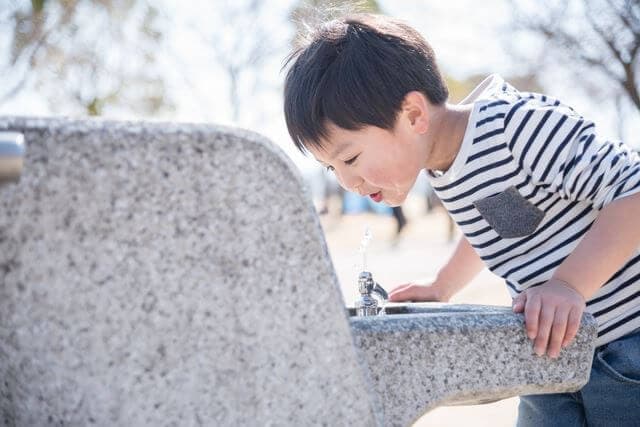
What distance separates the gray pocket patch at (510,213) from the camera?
1.78 m

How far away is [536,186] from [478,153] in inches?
6.2

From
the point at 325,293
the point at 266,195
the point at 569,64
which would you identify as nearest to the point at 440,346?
the point at 325,293

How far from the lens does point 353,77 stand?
5.98 feet

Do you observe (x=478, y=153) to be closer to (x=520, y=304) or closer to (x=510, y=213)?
(x=510, y=213)

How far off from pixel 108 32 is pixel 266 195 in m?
15.6

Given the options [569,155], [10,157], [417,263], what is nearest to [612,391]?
[569,155]

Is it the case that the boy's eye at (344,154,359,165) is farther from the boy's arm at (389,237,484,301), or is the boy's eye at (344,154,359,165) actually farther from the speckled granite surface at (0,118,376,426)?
the speckled granite surface at (0,118,376,426)

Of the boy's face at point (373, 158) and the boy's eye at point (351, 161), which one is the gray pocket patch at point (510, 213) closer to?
the boy's face at point (373, 158)

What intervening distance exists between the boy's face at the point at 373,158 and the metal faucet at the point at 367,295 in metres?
0.24

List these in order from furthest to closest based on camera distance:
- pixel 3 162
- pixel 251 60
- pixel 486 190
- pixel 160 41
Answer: pixel 251 60, pixel 160 41, pixel 486 190, pixel 3 162

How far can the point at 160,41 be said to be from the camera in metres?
17.8

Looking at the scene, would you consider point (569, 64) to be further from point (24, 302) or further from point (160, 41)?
point (24, 302)

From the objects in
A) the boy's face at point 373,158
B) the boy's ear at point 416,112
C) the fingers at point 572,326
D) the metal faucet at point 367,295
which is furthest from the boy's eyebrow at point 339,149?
the fingers at point 572,326

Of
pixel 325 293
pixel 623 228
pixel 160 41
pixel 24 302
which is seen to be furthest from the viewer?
pixel 160 41
